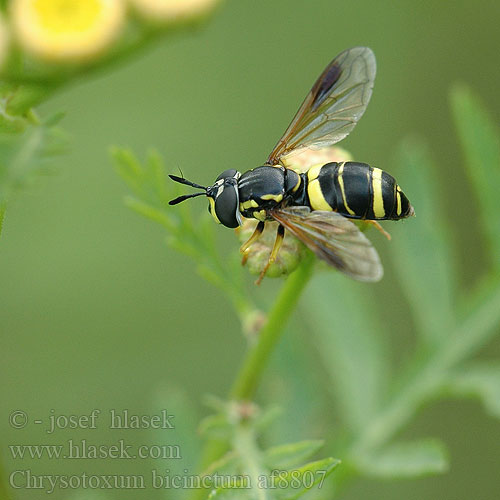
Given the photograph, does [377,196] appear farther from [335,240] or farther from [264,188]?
[264,188]

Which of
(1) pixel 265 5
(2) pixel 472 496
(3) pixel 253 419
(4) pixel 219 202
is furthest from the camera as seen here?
(1) pixel 265 5

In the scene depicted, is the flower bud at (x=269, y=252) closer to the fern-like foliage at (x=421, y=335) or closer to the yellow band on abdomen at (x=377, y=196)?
the fern-like foliage at (x=421, y=335)

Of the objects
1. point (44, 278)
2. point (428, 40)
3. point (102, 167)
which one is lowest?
point (44, 278)

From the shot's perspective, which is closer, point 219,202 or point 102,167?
point 219,202

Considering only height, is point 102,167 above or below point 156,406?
above

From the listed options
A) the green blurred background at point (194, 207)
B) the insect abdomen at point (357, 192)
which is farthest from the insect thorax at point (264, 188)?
the green blurred background at point (194, 207)

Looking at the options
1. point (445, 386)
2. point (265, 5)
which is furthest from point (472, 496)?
point (265, 5)

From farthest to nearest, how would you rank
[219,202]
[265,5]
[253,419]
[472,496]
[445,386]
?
[265,5] → [472,496] → [445,386] → [219,202] → [253,419]

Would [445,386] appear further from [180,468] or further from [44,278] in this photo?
[44,278]
